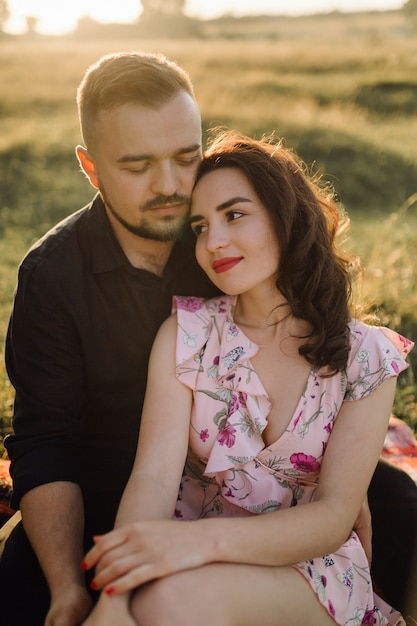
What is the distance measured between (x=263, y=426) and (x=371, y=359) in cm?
44

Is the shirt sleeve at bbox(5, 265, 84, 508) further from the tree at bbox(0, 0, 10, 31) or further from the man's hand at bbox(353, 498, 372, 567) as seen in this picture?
the tree at bbox(0, 0, 10, 31)

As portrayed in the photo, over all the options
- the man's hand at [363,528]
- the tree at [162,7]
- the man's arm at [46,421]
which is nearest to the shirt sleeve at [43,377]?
the man's arm at [46,421]

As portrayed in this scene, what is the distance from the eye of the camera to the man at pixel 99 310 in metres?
2.55

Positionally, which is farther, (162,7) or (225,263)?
(162,7)

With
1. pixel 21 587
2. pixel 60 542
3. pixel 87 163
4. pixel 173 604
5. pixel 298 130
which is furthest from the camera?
pixel 298 130

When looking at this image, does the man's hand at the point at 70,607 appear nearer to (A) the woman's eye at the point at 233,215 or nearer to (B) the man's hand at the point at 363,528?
(B) the man's hand at the point at 363,528

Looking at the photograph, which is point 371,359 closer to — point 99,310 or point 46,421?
point 99,310

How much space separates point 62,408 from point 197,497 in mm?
619

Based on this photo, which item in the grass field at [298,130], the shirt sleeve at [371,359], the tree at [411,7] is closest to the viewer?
the shirt sleeve at [371,359]

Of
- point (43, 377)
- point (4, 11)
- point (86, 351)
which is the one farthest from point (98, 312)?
point (4, 11)

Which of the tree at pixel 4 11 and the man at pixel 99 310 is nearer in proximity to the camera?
the man at pixel 99 310

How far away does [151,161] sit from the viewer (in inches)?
107

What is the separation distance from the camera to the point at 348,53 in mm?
22734

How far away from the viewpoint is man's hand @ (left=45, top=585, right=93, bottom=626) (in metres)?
2.16
